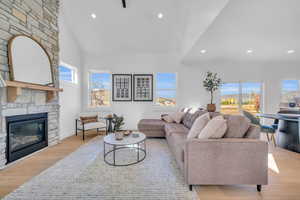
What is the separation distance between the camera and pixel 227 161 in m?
1.53

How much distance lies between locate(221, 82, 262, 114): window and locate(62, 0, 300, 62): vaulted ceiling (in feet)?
3.44

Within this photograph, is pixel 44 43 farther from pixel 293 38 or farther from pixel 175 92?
pixel 293 38

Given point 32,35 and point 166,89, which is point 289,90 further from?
point 32,35

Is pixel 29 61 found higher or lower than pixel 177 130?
higher

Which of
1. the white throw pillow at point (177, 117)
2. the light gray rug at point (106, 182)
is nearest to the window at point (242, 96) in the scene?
the white throw pillow at point (177, 117)

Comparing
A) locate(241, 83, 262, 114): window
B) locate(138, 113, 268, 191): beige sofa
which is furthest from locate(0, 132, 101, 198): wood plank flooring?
locate(241, 83, 262, 114): window

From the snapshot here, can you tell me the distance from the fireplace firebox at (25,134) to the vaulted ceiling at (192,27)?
9.61 ft

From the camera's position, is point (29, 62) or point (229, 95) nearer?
point (29, 62)

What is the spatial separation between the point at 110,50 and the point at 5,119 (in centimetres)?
349

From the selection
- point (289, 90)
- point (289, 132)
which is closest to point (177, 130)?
point (289, 132)

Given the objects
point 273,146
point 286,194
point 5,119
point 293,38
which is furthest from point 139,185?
point 293,38

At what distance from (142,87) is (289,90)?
18.2 feet

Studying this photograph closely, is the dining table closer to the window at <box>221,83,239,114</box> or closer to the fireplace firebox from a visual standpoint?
the window at <box>221,83,239,114</box>

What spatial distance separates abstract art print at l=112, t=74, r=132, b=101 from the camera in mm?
4799
